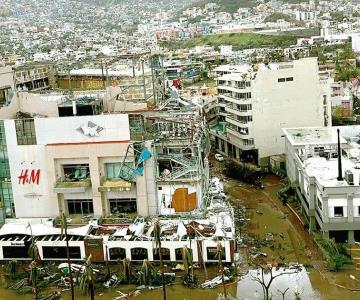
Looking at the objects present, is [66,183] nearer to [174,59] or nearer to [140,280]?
[140,280]

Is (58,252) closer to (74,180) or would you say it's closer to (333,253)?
(74,180)

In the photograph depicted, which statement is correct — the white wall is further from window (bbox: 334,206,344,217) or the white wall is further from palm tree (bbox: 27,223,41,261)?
palm tree (bbox: 27,223,41,261)

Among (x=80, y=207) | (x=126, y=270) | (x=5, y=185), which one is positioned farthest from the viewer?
(x=5, y=185)

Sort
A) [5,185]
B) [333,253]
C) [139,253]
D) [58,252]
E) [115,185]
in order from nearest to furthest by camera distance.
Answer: [333,253] → [139,253] → [58,252] → [115,185] → [5,185]

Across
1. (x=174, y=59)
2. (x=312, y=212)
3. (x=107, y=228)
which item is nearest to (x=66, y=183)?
(x=107, y=228)

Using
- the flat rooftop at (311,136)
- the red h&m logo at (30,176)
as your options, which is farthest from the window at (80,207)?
the flat rooftop at (311,136)

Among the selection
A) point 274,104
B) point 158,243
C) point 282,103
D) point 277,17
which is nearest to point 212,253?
point 158,243

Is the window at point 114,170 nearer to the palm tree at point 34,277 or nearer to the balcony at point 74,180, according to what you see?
the balcony at point 74,180
